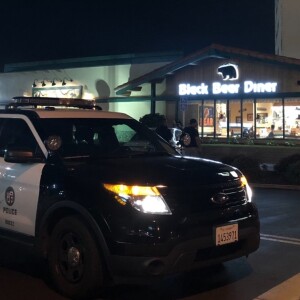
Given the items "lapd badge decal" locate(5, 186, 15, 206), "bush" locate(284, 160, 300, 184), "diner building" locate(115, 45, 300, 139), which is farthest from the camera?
"diner building" locate(115, 45, 300, 139)

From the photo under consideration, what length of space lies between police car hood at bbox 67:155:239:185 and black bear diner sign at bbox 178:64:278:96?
55.3ft

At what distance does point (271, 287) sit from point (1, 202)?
3036mm

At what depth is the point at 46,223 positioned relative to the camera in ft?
17.7

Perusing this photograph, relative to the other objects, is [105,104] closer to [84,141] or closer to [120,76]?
[120,76]

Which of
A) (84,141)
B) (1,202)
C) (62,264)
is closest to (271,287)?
(62,264)

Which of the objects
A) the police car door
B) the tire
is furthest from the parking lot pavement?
the police car door

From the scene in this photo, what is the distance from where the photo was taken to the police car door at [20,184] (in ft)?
18.3

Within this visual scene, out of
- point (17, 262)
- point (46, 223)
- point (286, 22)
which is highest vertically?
point (286, 22)

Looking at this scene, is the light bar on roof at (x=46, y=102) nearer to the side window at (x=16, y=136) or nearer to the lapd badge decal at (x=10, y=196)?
the side window at (x=16, y=136)

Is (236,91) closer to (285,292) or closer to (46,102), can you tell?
(46,102)

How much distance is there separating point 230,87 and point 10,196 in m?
17.8

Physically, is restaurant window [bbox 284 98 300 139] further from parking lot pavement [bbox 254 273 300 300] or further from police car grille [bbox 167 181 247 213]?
police car grille [bbox 167 181 247 213]

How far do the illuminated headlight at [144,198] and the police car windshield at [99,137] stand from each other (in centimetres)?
108

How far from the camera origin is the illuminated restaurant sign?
21.8m
